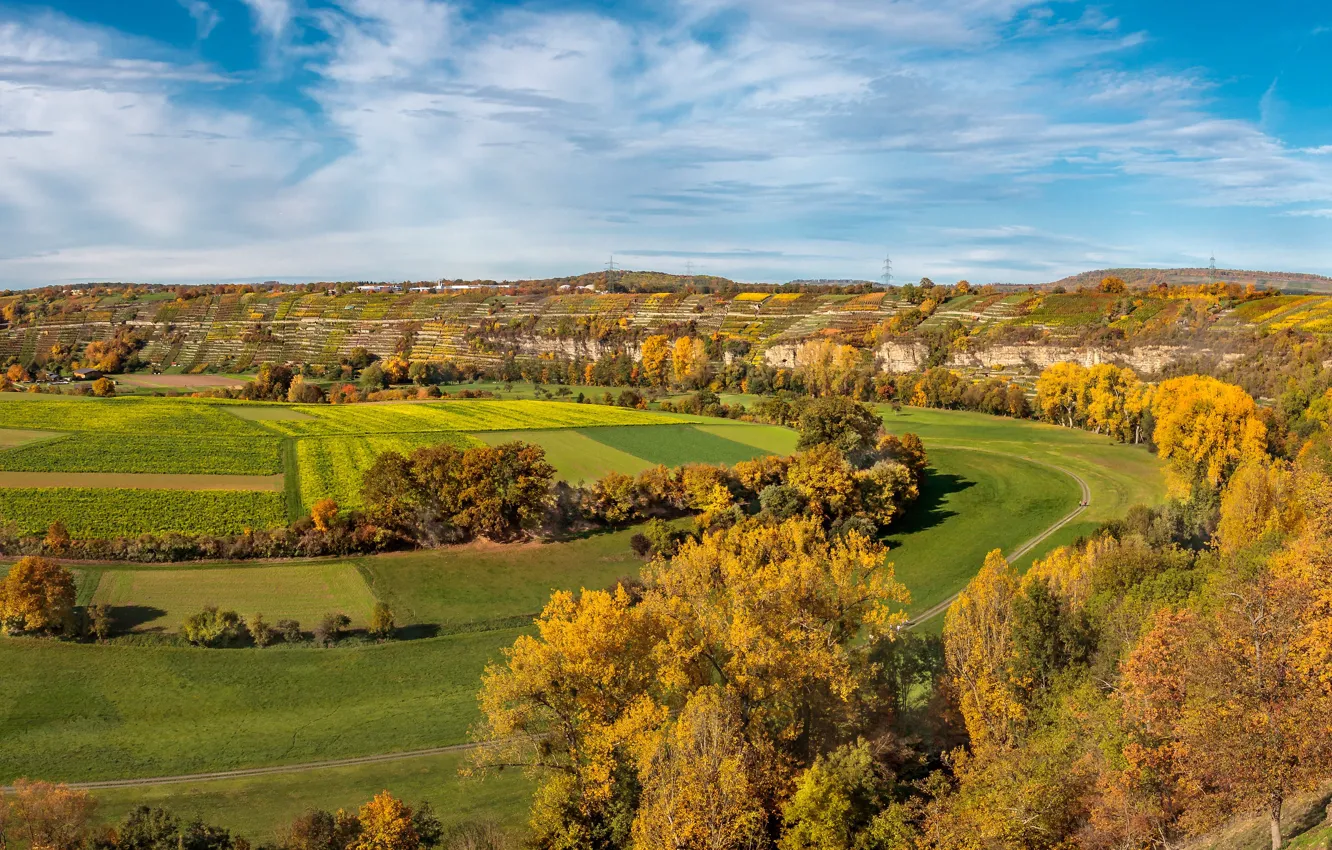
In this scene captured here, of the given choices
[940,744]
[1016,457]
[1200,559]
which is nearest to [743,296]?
[1016,457]

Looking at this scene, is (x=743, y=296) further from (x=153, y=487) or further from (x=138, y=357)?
(x=153, y=487)

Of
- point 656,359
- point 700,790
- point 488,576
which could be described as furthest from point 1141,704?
point 656,359

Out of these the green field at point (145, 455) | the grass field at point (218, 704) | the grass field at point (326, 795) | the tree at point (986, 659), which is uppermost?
the green field at point (145, 455)

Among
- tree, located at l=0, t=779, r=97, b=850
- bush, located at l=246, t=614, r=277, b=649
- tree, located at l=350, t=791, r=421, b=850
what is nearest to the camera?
tree, located at l=0, t=779, r=97, b=850

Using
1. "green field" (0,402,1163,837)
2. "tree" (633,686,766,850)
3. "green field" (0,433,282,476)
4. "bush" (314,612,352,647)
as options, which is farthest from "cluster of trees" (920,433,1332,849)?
"green field" (0,433,282,476)

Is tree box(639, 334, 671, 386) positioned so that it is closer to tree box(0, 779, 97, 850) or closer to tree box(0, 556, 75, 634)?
tree box(0, 556, 75, 634)

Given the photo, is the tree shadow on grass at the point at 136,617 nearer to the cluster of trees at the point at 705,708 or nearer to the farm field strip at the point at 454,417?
the cluster of trees at the point at 705,708

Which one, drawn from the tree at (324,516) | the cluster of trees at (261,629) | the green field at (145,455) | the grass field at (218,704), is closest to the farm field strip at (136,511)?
the tree at (324,516)
